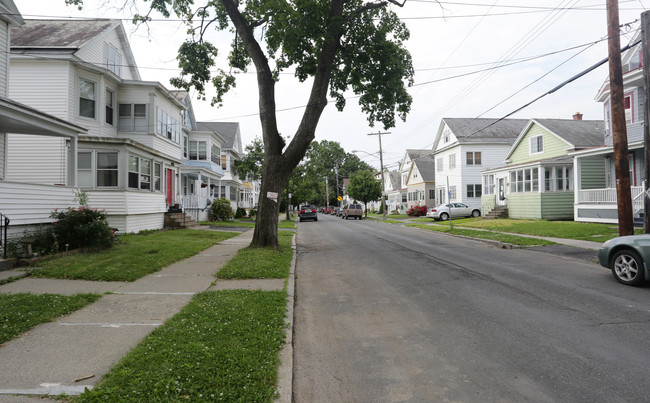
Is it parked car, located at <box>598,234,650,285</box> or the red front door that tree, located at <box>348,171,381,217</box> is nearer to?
the red front door

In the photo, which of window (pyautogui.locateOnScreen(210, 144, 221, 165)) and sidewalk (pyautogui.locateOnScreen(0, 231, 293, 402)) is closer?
sidewalk (pyautogui.locateOnScreen(0, 231, 293, 402))

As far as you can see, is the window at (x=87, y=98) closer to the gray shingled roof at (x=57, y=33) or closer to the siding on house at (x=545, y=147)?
the gray shingled roof at (x=57, y=33)

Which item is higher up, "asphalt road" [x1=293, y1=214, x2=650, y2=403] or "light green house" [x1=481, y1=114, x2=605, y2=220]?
"light green house" [x1=481, y1=114, x2=605, y2=220]

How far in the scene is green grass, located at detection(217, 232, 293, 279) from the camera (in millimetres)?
8000

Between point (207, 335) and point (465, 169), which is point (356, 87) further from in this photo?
point (465, 169)

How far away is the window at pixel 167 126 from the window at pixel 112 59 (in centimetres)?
311

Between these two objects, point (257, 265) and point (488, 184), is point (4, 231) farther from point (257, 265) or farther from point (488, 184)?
point (488, 184)

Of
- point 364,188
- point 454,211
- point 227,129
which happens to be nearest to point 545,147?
point 454,211

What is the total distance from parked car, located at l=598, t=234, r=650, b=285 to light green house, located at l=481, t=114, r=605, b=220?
1786 centimetres

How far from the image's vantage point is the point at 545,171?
24.5 metres

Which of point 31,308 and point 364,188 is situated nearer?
point 31,308

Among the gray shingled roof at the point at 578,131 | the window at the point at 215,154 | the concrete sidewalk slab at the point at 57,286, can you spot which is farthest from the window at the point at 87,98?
the gray shingled roof at the point at 578,131

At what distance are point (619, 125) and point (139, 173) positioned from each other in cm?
1808

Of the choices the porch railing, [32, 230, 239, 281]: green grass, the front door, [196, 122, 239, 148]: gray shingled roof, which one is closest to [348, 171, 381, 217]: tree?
[196, 122, 239, 148]: gray shingled roof
